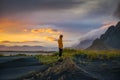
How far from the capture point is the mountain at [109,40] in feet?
32.1

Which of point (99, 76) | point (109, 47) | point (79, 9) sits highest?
point (79, 9)

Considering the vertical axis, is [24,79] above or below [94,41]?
below

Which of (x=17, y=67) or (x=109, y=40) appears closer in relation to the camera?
(x=17, y=67)

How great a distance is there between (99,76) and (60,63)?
43.3 inches

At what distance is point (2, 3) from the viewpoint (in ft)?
30.4

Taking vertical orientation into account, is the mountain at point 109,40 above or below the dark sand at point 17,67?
above

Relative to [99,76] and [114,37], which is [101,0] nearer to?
[114,37]

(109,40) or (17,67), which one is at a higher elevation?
(109,40)

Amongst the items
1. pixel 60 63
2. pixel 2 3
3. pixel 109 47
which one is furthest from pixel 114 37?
pixel 2 3

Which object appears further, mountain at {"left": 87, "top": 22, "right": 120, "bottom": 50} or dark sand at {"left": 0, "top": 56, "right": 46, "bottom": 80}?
mountain at {"left": 87, "top": 22, "right": 120, "bottom": 50}

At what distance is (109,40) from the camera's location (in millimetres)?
9961

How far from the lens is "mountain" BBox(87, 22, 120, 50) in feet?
32.1

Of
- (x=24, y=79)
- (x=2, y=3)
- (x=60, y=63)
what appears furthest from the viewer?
(x=2, y=3)

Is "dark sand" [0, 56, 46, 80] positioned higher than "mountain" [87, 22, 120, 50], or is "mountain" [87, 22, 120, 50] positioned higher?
"mountain" [87, 22, 120, 50]
